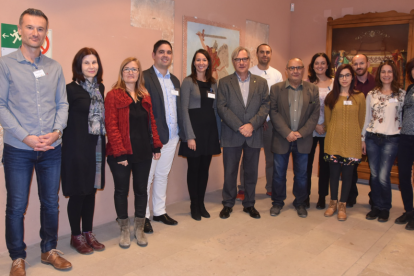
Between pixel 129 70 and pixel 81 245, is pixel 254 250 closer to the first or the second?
pixel 81 245

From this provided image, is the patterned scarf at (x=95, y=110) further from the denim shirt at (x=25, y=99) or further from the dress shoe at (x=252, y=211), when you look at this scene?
the dress shoe at (x=252, y=211)

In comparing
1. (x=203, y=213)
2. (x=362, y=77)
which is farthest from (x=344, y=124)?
(x=203, y=213)

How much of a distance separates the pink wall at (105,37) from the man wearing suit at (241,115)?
85cm

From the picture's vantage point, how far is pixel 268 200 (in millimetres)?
4500

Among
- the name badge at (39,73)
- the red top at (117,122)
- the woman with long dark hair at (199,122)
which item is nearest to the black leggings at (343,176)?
the woman with long dark hair at (199,122)

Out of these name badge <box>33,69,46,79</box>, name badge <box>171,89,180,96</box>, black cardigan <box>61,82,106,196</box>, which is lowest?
black cardigan <box>61,82,106,196</box>

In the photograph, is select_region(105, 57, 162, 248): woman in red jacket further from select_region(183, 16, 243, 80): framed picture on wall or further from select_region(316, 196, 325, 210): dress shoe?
select_region(316, 196, 325, 210): dress shoe

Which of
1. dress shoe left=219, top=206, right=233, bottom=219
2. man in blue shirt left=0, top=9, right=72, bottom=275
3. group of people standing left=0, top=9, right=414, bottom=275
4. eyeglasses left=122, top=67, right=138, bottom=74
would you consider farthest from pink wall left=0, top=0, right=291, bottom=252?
dress shoe left=219, top=206, right=233, bottom=219

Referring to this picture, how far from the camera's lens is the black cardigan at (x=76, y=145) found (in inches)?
106

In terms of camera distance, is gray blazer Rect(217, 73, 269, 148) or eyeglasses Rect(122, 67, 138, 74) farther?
gray blazer Rect(217, 73, 269, 148)

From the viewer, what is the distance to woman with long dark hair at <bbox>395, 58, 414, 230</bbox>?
3453mm

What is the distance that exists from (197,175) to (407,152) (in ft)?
6.96

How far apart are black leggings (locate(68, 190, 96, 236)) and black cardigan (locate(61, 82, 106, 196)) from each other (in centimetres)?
12

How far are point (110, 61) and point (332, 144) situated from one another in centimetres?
245
